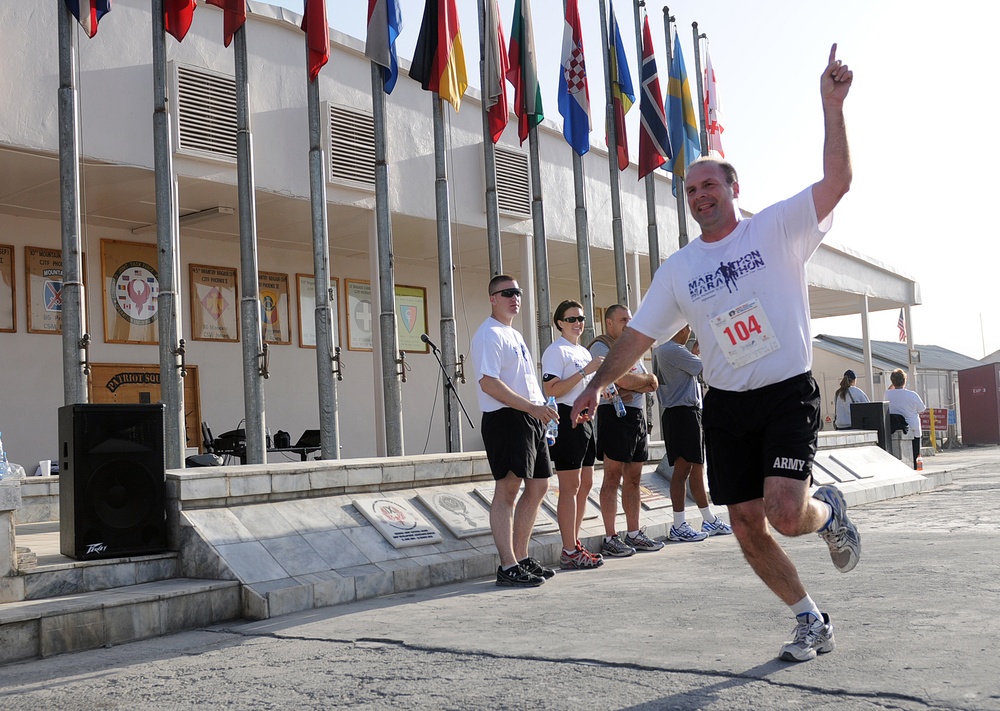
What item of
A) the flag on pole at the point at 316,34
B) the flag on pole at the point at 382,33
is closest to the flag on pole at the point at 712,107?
the flag on pole at the point at 382,33

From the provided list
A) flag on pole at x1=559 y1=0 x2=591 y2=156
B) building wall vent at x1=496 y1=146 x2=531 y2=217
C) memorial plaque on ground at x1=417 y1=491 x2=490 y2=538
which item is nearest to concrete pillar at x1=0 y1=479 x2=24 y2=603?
memorial plaque on ground at x1=417 y1=491 x2=490 y2=538

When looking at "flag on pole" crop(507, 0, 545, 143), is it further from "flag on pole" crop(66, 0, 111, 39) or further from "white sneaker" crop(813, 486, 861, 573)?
"white sneaker" crop(813, 486, 861, 573)

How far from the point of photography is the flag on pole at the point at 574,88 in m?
12.9

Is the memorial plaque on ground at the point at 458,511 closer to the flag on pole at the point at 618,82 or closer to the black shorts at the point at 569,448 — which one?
the black shorts at the point at 569,448

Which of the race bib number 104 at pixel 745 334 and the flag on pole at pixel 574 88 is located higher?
the flag on pole at pixel 574 88

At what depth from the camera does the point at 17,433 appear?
12.6 meters

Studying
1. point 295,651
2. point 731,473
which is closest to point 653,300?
point 731,473

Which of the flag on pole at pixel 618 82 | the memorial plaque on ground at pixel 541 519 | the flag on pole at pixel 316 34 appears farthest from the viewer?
the flag on pole at pixel 618 82

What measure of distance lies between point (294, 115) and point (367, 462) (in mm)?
6815

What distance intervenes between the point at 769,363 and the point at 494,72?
8.77 m

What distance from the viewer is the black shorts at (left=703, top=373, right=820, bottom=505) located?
350cm

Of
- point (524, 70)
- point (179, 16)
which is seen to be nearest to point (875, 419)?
point (524, 70)

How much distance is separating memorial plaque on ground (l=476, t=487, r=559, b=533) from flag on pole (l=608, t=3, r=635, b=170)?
7.44m

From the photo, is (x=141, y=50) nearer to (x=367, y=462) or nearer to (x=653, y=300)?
(x=367, y=462)
